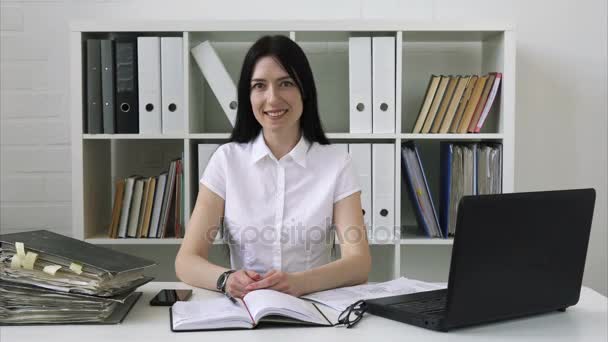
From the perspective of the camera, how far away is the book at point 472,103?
99.4 inches

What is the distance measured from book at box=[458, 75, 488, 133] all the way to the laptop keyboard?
4.29 feet

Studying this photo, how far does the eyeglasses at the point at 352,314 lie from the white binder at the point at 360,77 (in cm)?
127

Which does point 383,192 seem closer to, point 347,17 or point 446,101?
point 446,101

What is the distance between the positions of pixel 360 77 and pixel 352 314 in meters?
1.34

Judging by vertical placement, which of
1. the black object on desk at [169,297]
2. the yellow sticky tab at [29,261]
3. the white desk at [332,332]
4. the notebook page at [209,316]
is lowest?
the white desk at [332,332]

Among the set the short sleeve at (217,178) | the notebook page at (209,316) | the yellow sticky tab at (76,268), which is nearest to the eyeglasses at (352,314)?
the notebook page at (209,316)

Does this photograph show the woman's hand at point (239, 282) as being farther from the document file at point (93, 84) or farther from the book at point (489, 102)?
the book at point (489, 102)

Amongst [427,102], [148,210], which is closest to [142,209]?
[148,210]

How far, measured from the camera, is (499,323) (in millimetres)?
1241

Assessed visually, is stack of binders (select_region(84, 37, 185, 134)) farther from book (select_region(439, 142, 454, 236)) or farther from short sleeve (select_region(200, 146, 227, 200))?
book (select_region(439, 142, 454, 236))

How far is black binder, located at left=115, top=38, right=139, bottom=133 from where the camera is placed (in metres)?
2.48

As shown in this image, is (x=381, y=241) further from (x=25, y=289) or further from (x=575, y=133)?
(x=25, y=289)

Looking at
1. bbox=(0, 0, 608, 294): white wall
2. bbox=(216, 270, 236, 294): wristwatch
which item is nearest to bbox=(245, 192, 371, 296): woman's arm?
bbox=(216, 270, 236, 294): wristwatch

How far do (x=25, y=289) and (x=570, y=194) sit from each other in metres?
0.99
